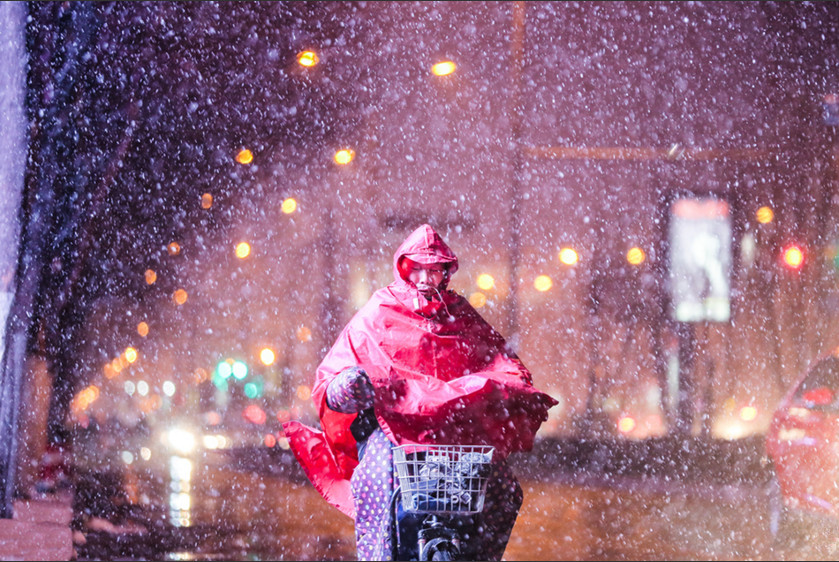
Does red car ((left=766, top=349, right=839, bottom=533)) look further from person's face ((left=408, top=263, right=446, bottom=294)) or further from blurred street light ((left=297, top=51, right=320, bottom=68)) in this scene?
blurred street light ((left=297, top=51, right=320, bottom=68))

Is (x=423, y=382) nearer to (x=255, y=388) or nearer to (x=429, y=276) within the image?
(x=429, y=276)

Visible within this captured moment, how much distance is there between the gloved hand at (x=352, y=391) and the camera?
12.5 ft

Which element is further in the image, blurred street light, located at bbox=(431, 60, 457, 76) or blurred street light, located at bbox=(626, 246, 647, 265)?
blurred street light, located at bbox=(626, 246, 647, 265)

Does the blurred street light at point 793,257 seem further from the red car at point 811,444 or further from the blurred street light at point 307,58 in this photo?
the red car at point 811,444

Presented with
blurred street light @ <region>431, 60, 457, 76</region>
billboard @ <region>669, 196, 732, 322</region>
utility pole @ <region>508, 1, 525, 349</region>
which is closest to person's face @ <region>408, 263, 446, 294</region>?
utility pole @ <region>508, 1, 525, 349</region>

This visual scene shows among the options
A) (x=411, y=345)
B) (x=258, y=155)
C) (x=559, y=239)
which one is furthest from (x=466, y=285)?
(x=411, y=345)

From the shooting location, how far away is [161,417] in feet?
71.9

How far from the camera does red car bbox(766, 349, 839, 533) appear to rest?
6.84m

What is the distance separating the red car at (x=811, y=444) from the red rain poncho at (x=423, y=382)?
12.1 feet

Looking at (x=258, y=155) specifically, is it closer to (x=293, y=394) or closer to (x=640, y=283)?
(x=293, y=394)

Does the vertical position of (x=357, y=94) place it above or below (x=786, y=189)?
above

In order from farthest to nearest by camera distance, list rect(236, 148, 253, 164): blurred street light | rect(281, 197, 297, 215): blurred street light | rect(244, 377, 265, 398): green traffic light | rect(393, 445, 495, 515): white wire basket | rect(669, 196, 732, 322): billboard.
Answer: rect(244, 377, 265, 398): green traffic light
rect(281, 197, 297, 215): blurred street light
rect(669, 196, 732, 322): billboard
rect(236, 148, 253, 164): blurred street light
rect(393, 445, 495, 515): white wire basket

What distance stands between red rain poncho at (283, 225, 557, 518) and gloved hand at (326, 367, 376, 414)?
174mm

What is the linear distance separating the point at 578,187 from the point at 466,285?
10.5 feet
